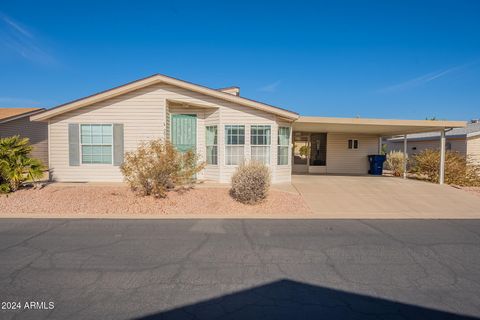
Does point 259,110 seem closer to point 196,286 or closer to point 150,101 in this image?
point 150,101

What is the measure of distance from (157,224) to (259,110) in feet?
22.7

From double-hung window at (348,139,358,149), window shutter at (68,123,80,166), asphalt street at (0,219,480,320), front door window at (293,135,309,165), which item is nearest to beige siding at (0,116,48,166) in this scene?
window shutter at (68,123,80,166)

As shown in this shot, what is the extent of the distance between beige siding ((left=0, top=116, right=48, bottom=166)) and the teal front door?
1120cm

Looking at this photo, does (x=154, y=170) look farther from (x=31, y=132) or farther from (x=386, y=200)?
(x=31, y=132)

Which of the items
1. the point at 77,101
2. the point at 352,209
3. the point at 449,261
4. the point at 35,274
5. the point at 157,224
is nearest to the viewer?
the point at 35,274

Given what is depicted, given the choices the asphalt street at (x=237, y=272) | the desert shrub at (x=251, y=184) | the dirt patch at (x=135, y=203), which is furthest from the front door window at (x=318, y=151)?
the asphalt street at (x=237, y=272)

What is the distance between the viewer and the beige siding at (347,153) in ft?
57.6

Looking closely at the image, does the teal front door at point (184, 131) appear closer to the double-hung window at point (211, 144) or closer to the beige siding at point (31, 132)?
the double-hung window at point (211, 144)

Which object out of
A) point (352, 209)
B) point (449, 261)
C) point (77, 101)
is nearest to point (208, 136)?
point (77, 101)

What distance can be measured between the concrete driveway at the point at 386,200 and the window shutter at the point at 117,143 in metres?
7.72

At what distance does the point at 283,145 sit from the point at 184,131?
4556 millimetres

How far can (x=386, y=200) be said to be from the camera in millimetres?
9750

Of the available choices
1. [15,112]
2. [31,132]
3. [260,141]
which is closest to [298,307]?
[260,141]

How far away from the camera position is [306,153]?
18.1 metres
